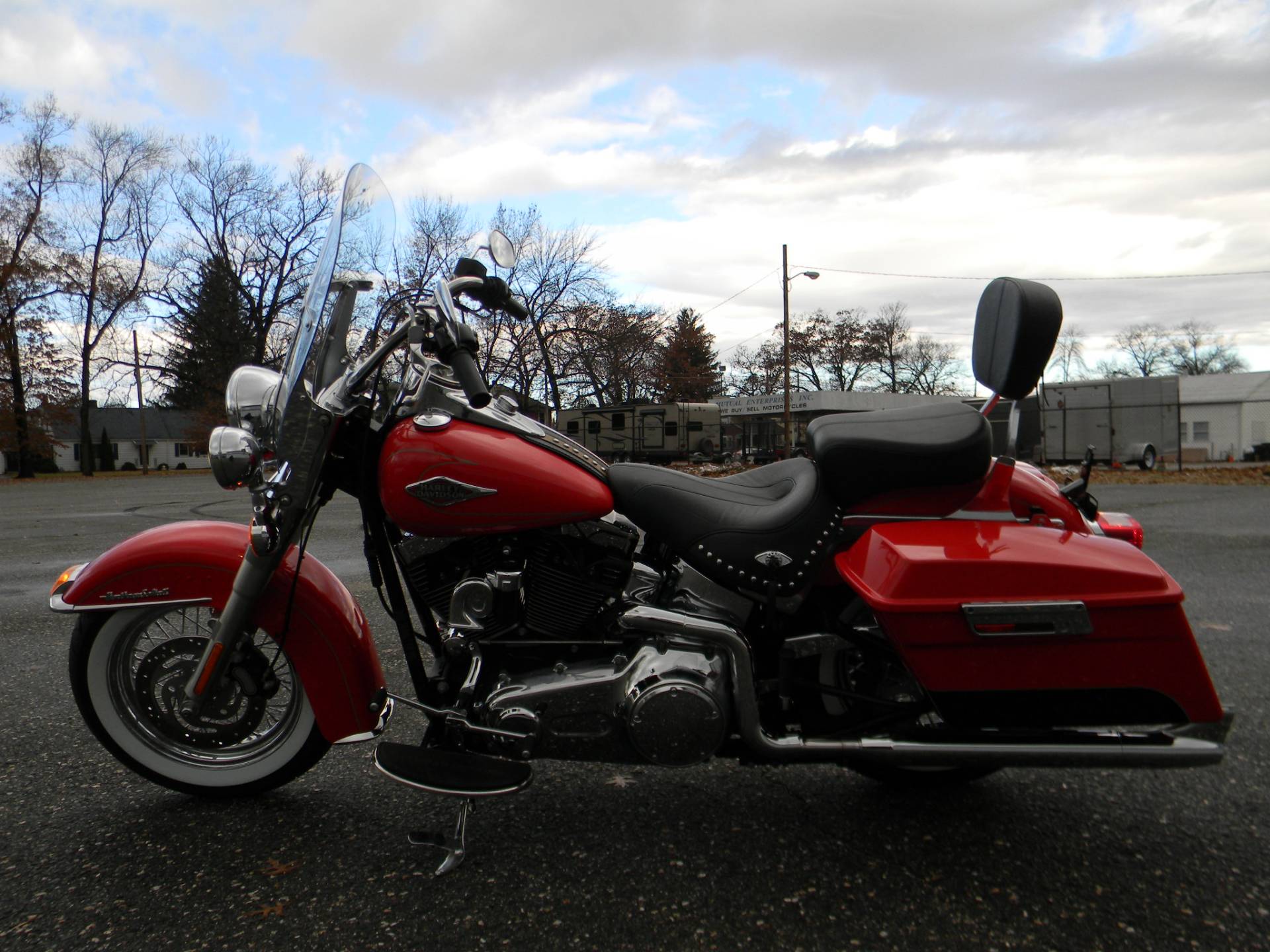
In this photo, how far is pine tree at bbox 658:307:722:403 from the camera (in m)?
45.8

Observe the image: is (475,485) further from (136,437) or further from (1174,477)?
(136,437)

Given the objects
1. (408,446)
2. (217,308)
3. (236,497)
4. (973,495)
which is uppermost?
(217,308)

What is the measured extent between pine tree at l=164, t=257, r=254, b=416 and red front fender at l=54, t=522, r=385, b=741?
41.3m

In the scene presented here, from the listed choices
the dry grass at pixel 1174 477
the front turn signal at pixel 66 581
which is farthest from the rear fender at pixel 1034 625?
the dry grass at pixel 1174 477

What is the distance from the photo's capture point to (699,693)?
2275 mm

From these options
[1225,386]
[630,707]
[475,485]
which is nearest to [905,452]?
[630,707]

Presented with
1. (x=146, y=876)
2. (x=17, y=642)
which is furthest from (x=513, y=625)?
(x=17, y=642)

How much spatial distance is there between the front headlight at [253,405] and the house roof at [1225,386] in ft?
199

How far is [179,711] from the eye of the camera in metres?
2.72

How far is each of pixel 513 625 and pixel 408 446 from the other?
55 cm

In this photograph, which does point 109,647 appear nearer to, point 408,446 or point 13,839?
point 13,839

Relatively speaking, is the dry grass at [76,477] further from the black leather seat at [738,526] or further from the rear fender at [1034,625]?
the rear fender at [1034,625]

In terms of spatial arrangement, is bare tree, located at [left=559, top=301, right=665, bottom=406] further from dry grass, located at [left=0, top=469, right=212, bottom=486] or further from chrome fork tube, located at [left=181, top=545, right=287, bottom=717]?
chrome fork tube, located at [left=181, top=545, right=287, bottom=717]

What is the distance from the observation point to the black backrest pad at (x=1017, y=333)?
2.19m
